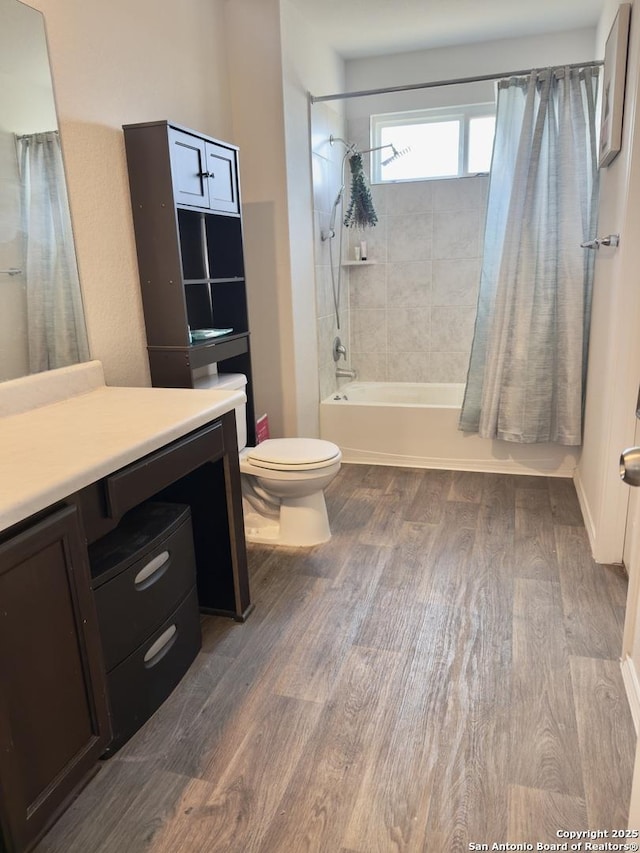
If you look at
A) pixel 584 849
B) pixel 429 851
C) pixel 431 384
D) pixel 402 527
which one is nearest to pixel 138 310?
pixel 402 527

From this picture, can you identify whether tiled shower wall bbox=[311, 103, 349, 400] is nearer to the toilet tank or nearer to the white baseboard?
the toilet tank

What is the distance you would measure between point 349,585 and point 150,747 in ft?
3.17

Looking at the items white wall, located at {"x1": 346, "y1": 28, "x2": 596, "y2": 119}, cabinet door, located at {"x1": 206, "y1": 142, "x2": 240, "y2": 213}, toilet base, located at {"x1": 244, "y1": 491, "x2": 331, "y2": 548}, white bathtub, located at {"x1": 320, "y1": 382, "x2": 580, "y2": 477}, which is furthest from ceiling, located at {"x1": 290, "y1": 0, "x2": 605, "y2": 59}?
toilet base, located at {"x1": 244, "y1": 491, "x2": 331, "y2": 548}

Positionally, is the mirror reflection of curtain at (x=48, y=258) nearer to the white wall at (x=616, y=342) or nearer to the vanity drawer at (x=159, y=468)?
the vanity drawer at (x=159, y=468)

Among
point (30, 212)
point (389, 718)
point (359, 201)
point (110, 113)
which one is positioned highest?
point (110, 113)

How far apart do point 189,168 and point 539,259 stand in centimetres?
177

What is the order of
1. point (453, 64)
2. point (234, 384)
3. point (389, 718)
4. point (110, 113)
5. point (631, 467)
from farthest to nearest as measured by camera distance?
point (453, 64) < point (234, 384) < point (110, 113) < point (389, 718) < point (631, 467)

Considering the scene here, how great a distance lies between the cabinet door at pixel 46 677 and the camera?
3.48 ft

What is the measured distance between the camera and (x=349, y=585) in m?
2.32

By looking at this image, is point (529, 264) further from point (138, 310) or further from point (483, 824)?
point (483, 824)

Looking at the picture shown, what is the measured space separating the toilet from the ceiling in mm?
2047

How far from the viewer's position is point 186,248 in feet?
8.50

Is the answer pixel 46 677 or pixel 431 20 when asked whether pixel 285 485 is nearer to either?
pixel 46 677

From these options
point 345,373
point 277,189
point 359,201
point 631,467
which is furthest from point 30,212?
point 345,373
